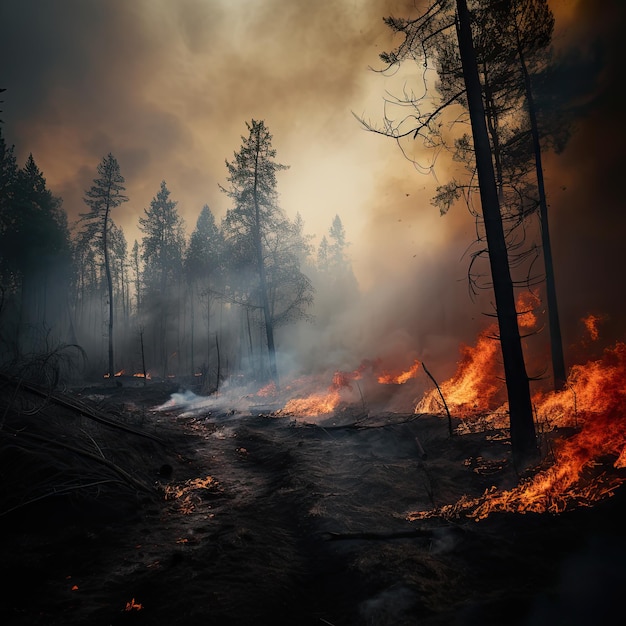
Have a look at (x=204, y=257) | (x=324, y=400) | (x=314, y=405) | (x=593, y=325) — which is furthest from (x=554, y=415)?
(x=204, y=257)

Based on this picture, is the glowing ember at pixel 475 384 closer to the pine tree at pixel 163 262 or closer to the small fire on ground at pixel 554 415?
the small fire on ground at pixel 554 415

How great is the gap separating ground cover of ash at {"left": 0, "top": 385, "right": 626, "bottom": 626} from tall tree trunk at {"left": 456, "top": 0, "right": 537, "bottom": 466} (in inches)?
30.8

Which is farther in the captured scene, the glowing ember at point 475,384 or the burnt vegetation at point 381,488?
the glowing ember at point 475,384

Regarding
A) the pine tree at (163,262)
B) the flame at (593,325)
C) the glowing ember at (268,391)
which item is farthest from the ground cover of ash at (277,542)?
the pine tree at (163,262)

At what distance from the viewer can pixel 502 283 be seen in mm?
6273

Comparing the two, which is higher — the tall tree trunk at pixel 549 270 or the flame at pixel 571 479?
the tall tree trunk at pixel 549 270

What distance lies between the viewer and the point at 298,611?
11.0 ft

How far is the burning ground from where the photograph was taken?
326cm

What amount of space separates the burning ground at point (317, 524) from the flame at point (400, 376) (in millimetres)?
7558

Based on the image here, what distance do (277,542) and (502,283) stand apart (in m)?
5.68

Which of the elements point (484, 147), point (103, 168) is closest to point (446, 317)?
point (484, 147)

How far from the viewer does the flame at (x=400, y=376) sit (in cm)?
1720

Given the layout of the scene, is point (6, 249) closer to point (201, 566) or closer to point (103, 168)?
point (103, 168)

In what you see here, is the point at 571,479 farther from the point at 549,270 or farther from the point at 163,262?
the point at 163,262
